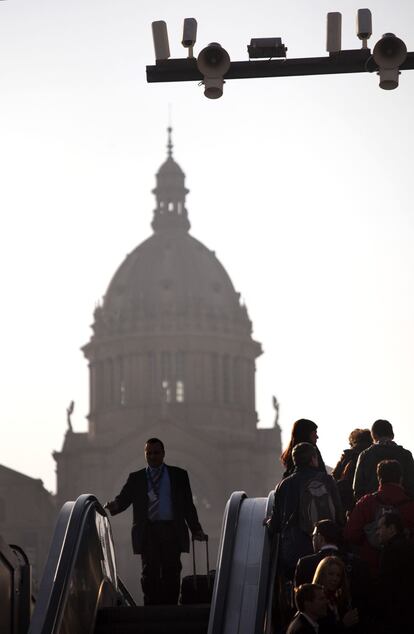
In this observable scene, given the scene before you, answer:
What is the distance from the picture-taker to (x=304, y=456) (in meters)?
13.6

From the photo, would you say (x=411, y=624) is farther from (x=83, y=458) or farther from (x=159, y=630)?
(x=83, y=458)

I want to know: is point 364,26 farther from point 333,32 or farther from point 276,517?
point 276,517

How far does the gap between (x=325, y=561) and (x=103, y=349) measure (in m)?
100

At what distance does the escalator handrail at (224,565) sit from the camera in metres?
12.5

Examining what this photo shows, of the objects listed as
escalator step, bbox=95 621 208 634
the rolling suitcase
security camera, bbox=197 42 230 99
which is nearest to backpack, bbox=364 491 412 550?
escalator step, bbox=95 621 208 634

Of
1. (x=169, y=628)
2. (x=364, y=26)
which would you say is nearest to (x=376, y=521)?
(x=169, y=628)

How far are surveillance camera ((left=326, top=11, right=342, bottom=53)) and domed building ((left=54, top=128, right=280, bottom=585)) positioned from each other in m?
82.5

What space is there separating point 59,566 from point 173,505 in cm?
219

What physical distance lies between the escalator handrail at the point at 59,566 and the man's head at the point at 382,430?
2.30 metres

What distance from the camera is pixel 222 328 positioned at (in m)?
110

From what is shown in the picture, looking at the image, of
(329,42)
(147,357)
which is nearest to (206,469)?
(147,357)

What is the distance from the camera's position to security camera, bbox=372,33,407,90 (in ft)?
53.8

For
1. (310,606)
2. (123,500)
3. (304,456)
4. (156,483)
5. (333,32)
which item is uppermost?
(333,32)

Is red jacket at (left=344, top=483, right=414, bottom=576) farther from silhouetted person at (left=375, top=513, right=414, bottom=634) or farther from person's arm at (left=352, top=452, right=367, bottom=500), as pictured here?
person's arm at (left=352, top=452, right=367, bottom=500)
